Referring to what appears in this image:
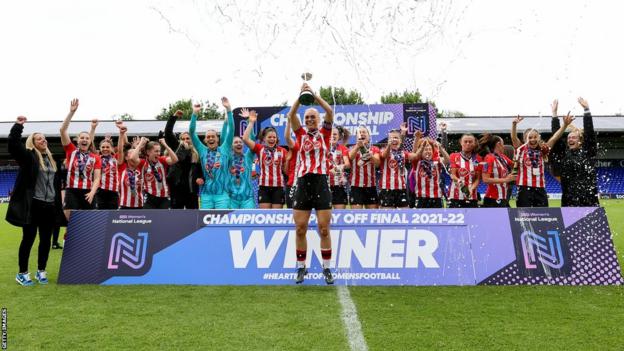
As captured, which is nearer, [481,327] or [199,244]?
[481,327]

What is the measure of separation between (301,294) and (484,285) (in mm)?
2318

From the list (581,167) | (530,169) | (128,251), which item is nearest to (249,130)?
(128,251)

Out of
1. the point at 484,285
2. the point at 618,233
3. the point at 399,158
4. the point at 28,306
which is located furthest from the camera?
the point at 618,233

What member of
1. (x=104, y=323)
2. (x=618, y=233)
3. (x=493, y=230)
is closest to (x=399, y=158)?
(x=493, y=230)

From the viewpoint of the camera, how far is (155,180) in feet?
27.9

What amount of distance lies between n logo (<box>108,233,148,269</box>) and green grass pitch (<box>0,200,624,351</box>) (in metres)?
0.39

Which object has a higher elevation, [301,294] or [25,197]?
[25,197]

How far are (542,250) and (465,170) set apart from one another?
1.86 meters

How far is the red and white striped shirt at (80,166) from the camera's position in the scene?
8.06m

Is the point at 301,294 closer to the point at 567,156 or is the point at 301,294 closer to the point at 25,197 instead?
the point at 25,197

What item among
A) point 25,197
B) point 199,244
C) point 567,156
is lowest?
point 199,244

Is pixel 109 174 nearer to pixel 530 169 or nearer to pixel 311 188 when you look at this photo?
pixel 311 188

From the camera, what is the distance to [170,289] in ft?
20.9

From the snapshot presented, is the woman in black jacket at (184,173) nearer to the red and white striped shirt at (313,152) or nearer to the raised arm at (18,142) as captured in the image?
the raised arm at (18,142)
